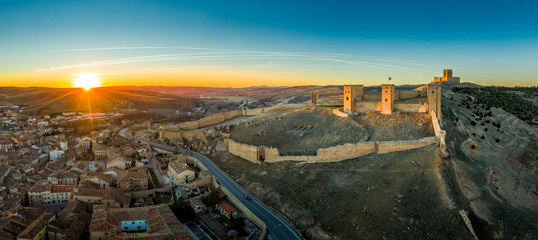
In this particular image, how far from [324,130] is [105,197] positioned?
22167mm

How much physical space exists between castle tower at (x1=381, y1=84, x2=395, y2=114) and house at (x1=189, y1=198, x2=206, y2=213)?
68.3 ft

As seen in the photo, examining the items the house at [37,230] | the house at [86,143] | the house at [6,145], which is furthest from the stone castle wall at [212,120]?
the house at [37,230]

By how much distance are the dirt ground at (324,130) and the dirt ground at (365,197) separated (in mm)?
3896

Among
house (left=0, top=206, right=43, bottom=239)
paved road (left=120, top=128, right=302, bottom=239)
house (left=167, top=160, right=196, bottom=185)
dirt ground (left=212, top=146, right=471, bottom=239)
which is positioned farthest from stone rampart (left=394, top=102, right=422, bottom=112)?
house (left=0, top=206, right=43, bottom=239)

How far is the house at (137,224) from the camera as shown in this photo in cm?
2134

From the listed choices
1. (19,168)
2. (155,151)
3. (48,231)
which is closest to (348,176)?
(48,231)

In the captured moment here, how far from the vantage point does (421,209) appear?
19.9 meters

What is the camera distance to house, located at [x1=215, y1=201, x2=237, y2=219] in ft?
83.5

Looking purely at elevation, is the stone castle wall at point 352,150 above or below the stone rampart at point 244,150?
above

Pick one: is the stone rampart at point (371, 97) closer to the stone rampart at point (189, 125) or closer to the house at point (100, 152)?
the stone rampart at point (189, 125)

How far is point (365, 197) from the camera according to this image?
22.5 meters

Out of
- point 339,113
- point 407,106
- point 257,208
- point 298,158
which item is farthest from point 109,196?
point 407,106

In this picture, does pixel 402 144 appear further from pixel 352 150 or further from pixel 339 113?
pixel 339 113

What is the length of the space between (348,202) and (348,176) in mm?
3236
